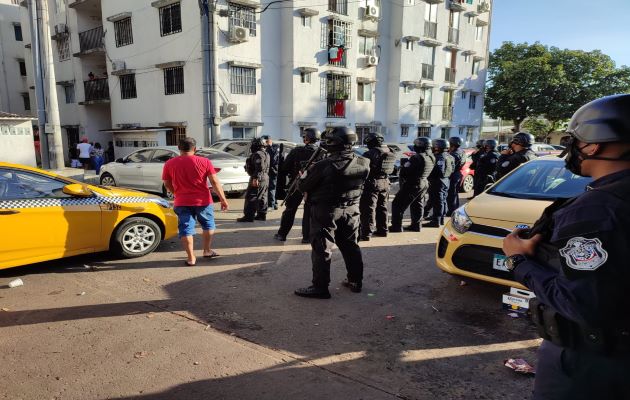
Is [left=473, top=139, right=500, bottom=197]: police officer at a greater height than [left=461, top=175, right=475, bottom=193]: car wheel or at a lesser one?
greater

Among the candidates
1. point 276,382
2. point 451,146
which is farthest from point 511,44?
point 276,382

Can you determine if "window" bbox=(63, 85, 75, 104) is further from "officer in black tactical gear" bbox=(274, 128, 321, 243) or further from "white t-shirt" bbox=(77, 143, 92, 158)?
"officer in black tactical gear" bbox=(274, 128, 321, 243)

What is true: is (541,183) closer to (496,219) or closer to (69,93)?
(496,219)

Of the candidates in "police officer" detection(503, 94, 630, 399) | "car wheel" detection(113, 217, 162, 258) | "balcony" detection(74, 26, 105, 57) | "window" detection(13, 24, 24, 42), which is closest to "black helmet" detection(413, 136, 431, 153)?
"car wheel" detection(113, 217, 162, 258)

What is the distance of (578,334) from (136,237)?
17.2 ft

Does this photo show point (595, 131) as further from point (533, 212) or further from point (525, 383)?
point (533, 212)

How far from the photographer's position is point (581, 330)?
4.84ft

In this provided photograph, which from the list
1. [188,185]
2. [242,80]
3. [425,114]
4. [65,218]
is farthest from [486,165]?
[425,114]

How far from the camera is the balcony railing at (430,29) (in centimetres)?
2691

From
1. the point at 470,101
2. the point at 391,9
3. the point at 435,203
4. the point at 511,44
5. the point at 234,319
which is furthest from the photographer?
the point at 511,44

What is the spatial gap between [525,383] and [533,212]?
68.0 inches

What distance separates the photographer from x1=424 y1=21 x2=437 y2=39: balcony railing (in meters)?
26.9

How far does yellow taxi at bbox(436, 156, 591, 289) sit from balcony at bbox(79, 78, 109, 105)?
71.8 ft

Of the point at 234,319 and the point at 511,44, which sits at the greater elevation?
the point at 511,44
